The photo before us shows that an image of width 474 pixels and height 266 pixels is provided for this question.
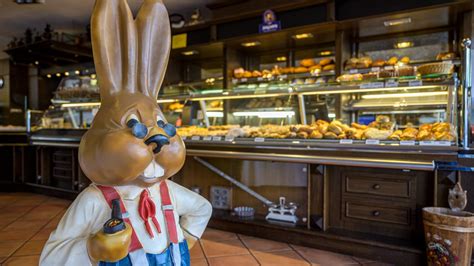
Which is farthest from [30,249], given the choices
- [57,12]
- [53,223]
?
[57,12]

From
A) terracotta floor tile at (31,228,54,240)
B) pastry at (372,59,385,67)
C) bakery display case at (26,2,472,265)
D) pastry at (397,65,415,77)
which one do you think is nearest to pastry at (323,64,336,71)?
bakery display case at (26,2,472,265)

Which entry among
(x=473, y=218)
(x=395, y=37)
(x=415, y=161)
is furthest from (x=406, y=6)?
(x=473, y=218)

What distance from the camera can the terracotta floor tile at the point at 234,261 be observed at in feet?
7.86

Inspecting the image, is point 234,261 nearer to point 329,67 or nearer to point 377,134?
point 377,134

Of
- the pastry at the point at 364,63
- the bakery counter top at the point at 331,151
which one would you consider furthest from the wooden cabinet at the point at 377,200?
the pastry at the point at 364,63

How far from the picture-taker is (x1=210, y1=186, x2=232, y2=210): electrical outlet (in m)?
3.24

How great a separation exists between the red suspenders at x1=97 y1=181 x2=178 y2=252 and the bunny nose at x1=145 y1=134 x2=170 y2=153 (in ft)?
0.66

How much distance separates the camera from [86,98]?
171 inches

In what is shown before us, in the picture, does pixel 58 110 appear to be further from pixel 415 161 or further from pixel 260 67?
pixel 415 161

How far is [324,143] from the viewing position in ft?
8.36

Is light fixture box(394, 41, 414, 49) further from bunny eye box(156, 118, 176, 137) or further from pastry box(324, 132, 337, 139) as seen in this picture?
bunny eye box(156, 118, 176, 137)

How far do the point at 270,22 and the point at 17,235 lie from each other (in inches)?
134

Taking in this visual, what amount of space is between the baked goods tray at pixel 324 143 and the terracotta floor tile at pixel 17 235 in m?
1.61

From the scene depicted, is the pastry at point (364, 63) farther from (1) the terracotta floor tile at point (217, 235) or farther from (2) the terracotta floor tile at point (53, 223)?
(2) the terracotta floor tile at point (53, 223)
